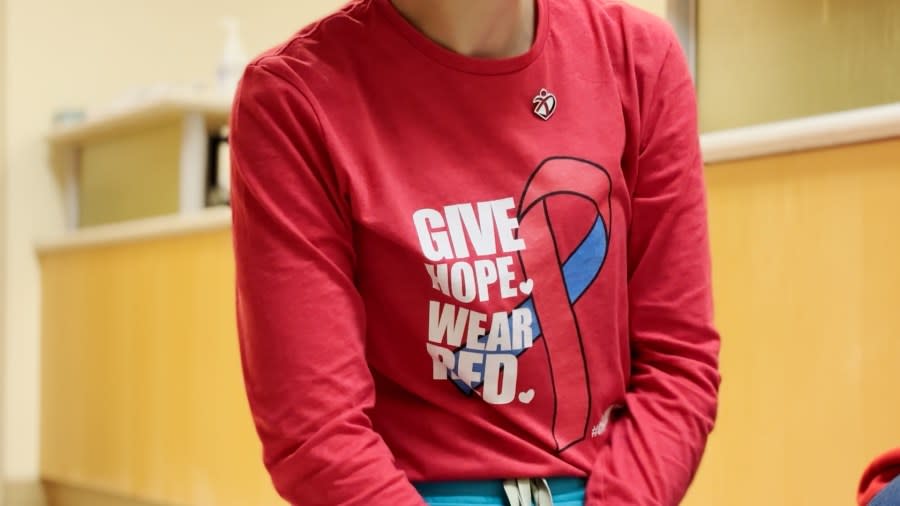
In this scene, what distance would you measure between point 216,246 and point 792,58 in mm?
1268

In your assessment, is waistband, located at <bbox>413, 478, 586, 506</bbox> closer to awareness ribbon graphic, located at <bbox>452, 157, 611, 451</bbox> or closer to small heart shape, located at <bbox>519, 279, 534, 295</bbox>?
awareness ribbon graphic, located at <bbox>452, 157, 611, 451</bbox>

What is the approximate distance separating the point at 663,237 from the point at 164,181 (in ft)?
6.34

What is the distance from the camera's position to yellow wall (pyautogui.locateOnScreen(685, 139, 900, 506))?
1106 mm

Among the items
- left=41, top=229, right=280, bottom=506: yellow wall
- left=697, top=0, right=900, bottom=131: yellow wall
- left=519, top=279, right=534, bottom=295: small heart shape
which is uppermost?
left=697, top=0, right=900, bottom=131: yellow wall

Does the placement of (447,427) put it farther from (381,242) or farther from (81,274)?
(81,274)

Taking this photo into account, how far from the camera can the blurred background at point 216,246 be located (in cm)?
114

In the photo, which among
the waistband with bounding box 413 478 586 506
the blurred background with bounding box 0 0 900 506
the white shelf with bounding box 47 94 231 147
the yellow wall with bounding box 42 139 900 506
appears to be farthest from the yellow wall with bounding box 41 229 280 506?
the waistband with bounding box 413 478 586 506

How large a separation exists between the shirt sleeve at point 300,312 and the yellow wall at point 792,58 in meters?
0.71

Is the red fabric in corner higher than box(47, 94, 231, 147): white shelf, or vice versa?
box(47, 94, 231, 147): white shelf

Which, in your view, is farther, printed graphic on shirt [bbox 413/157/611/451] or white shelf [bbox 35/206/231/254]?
white shelf [bbox 35/206/231/254]

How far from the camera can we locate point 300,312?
2.45 ft

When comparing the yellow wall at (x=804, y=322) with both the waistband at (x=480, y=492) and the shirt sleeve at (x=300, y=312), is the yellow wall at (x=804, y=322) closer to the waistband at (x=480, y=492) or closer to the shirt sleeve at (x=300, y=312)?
the waistband at (x=480, y=492)

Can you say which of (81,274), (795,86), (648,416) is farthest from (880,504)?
(81,274)

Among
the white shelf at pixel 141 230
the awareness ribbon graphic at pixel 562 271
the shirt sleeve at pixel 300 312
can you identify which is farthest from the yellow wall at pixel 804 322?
the white shelf at pixel 141 230
